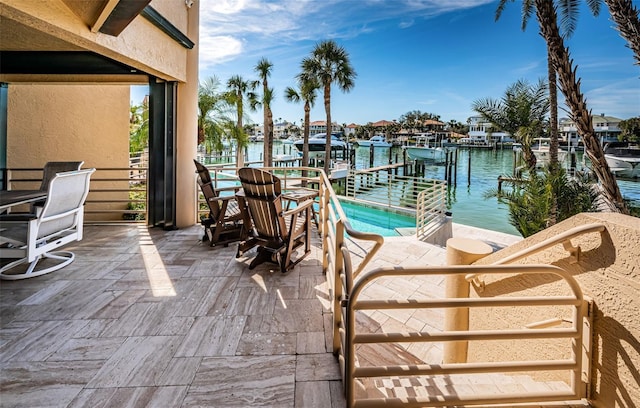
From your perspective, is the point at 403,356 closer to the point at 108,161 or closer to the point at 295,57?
→ the point at 108,161

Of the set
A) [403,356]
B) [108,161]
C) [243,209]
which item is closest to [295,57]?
[108,161]

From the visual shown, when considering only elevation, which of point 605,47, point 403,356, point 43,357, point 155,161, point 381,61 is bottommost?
point 403,356

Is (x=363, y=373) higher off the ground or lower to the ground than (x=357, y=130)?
lower

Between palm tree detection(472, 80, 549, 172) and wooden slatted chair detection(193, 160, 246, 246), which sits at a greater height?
palm tree detection(472, 80, 549, 172)

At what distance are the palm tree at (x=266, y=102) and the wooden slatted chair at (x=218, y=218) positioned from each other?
50.1ft

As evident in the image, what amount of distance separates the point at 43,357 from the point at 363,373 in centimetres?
196

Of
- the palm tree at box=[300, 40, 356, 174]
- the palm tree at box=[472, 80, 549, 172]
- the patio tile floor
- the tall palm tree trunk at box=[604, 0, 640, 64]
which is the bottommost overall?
the patio tile floor

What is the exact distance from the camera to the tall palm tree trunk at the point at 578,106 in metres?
4.51

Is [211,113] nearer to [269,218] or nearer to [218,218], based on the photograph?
[218,218]

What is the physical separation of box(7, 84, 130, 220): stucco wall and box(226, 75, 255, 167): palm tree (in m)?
4.68

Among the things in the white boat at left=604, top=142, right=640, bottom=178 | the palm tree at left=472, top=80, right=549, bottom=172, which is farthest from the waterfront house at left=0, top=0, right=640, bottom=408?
the white boat at left=604, top=142, right=640, bottom=178

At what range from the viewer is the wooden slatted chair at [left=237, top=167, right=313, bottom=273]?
3328 mm

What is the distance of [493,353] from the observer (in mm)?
2209

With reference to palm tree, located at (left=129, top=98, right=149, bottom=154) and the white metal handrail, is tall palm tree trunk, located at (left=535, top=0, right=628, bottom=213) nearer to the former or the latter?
the white metal handrail
